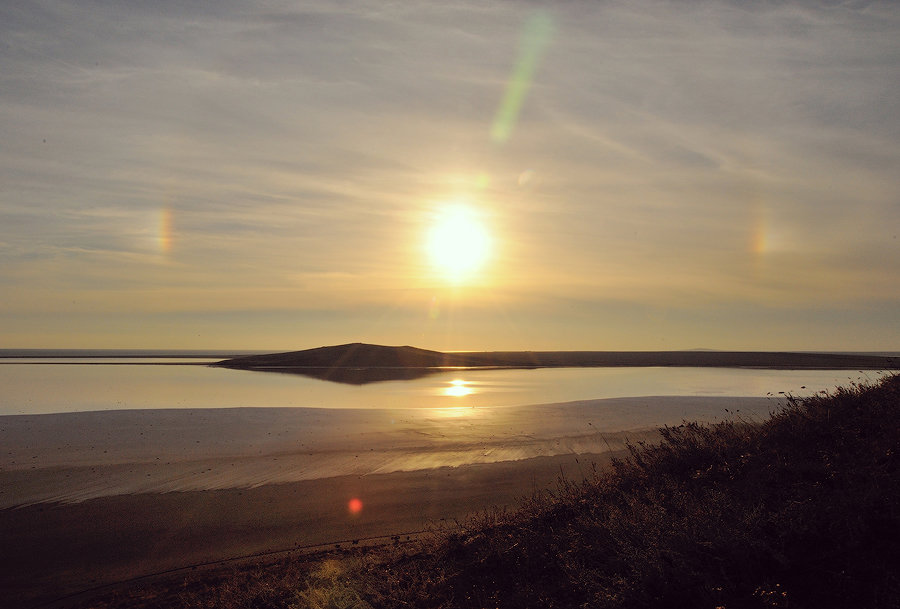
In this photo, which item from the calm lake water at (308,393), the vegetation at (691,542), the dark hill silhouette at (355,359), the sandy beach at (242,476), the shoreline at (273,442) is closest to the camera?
the vegetation at (691,542)

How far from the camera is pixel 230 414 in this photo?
27.2m

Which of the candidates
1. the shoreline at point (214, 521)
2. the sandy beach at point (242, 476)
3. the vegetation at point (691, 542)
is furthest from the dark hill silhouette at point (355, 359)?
the vegetation at point (691, 542)

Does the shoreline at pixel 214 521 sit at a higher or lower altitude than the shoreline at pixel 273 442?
lower

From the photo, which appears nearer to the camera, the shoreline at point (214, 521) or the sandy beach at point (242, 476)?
the shoreline at point (214, 521)

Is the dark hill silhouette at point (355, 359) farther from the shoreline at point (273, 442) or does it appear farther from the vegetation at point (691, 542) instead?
the vegetation at point (691, 542)

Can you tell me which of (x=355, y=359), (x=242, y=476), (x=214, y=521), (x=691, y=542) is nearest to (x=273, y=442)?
(x=242, y=476)

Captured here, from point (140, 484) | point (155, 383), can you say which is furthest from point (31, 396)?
point (140, 484)

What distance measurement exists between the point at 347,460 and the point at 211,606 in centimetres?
968

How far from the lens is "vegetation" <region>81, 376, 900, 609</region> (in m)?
6.16

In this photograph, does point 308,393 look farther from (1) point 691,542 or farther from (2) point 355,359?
(2) point 355,359

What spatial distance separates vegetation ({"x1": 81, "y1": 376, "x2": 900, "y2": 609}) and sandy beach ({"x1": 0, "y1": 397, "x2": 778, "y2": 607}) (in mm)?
2347

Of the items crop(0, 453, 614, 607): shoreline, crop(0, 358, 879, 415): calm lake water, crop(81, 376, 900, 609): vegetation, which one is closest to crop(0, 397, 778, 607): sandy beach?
crop(0, 453, 614, 607): shoreline

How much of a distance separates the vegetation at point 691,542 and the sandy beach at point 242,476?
2.35m

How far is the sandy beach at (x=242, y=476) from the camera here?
1049cm
